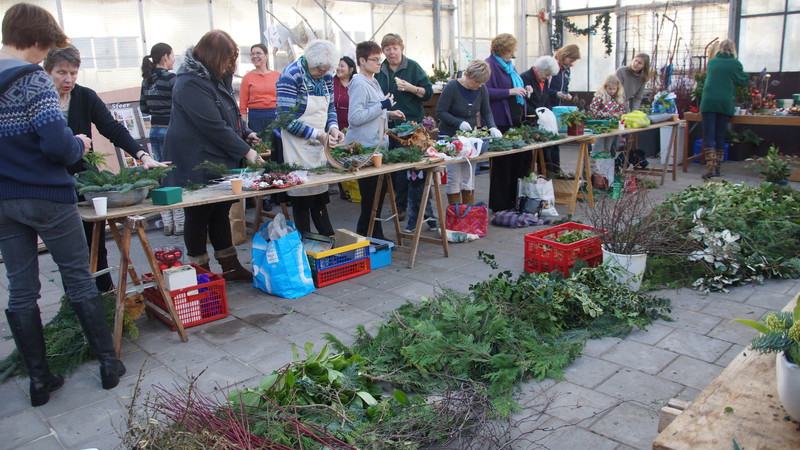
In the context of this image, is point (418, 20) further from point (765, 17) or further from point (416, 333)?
point (416, 333)

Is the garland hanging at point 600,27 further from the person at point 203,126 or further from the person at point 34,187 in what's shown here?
the person at point 34,187

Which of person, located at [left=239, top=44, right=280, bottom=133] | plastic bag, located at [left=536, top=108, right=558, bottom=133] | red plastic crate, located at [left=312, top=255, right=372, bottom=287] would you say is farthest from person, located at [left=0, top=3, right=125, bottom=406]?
plastic bag, located at [left=536, top=108, right=558, bottom=133]

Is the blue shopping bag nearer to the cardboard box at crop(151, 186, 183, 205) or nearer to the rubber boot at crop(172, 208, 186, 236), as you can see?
the cardboard box at crop(151, 186, 183, 205)

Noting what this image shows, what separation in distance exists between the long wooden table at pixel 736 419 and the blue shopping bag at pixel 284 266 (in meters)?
3.22

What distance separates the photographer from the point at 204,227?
4609 mm

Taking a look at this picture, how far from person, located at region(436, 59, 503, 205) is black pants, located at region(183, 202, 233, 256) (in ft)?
8.11

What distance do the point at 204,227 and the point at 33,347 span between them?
5.24ft

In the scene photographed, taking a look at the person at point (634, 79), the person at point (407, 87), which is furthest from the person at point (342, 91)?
the person at point (634, 79)

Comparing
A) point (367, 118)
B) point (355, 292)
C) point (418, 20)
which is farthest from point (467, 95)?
point (418, 20)

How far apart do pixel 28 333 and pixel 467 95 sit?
4.44 meters

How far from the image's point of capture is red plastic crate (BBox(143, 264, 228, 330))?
4098mm

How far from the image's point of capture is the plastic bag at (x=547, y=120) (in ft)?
23.2

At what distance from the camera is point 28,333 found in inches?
124

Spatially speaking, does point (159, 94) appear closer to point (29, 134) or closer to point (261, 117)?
point (261, 117)
